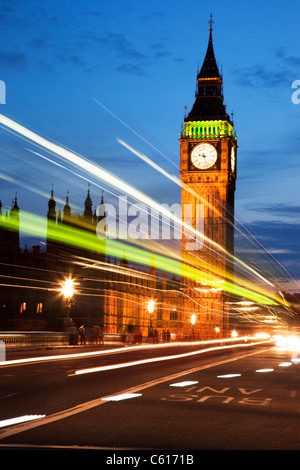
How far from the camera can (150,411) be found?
1448cm

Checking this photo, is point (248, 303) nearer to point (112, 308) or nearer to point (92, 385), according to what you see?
point (112, 308)

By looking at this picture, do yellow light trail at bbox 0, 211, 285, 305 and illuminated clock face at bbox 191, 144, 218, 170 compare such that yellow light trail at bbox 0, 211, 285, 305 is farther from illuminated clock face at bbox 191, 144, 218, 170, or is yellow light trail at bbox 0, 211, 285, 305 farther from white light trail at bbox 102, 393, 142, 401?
white light trail at bbox 102, 393, 142, 401

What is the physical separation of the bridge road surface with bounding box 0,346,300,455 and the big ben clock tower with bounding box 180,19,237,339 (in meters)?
105

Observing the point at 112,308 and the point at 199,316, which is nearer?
the point at 112,308

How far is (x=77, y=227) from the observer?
283 feet

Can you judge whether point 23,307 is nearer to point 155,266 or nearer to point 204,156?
point 155,266

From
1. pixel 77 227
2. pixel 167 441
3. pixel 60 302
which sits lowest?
pixel 167 441

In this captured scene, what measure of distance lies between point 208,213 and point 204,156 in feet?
34.3

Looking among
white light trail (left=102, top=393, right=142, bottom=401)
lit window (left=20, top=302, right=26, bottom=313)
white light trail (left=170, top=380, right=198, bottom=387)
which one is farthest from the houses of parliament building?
white light trail (left=102, top=393, right=142, bottom=401)

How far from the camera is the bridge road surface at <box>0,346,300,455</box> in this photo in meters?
10.9

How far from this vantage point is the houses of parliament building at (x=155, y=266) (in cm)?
7200

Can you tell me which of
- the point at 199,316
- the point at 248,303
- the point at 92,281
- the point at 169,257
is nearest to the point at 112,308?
the point at 92,281

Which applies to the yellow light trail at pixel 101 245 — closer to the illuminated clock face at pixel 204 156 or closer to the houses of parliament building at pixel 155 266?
the houses of parliament building at pixel 155 266

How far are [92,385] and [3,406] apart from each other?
5559mm
